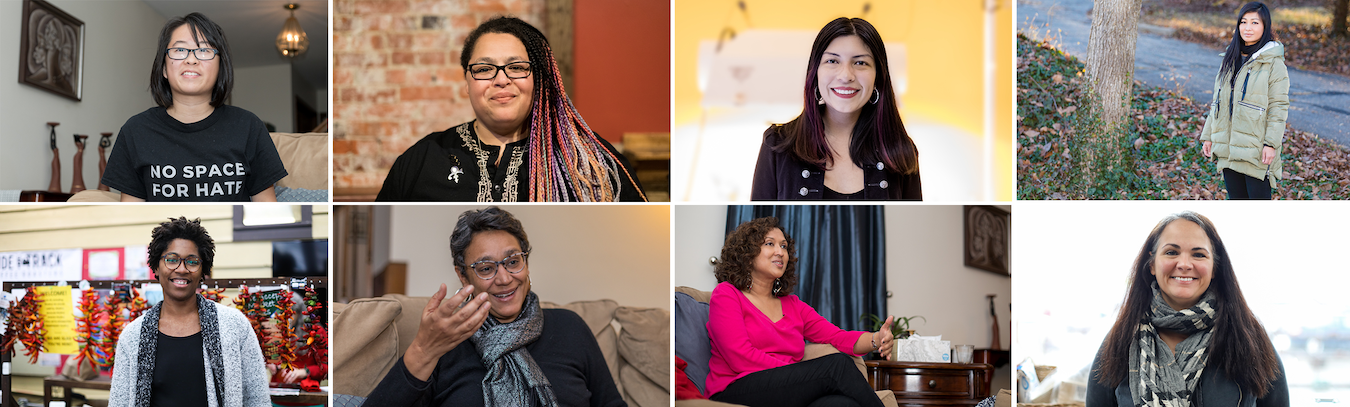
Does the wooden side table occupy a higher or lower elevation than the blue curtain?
lower

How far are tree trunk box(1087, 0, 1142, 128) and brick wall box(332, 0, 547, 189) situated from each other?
197cm

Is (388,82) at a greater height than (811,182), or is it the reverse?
(388,82)

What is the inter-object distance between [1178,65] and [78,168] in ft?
9.99

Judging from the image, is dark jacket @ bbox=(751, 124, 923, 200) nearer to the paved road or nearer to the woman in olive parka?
the paved road

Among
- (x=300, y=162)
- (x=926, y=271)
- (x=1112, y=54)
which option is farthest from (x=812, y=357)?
(x=300, y=162)

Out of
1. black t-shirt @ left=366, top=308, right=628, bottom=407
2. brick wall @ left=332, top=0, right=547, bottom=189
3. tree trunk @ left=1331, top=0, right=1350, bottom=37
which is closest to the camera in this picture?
black t-shirt @ left=366, top=308, right=628, bottom=407

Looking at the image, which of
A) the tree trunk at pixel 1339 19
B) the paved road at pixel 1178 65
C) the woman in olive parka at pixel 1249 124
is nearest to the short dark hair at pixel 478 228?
the paved road at pixel 1178 65

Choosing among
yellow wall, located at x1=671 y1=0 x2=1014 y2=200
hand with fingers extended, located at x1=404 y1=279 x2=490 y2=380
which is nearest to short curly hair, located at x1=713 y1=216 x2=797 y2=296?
yellow wall, located at x1=671 y1=0 x2=1014 y2=200

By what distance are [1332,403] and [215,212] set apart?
10.1 ft

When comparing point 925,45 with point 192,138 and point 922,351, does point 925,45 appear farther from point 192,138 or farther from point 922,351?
point 192,138

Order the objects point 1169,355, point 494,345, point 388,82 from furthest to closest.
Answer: point 388,82, point 1169,355, point 494,345

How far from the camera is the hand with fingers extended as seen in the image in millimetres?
2031

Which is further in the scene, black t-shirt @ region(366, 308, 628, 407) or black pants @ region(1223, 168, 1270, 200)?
black pants @ region(1223, 168, 1270, 200)

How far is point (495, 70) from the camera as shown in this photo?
2125 millimetres
